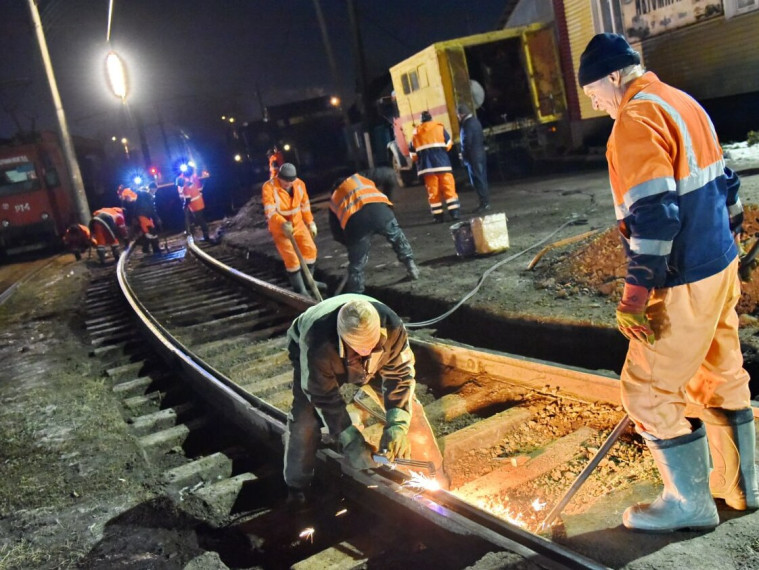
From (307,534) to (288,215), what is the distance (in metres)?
5.26

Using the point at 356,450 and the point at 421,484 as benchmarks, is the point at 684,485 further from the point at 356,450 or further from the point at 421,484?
the point at 356,450

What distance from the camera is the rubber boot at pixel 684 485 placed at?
2.69 metres

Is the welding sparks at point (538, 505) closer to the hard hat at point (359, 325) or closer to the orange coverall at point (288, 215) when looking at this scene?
the hard hat at point (359, 325)

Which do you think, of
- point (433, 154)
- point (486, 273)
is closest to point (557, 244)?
point (486, 273)

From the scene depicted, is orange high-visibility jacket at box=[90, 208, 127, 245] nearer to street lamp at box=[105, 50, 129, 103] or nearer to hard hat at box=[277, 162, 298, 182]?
hard hat at box=[277, 162, 298, 182]

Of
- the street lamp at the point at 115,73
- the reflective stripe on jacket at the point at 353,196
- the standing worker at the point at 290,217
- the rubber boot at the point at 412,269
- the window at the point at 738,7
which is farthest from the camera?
the street lamp at the point at 115,73

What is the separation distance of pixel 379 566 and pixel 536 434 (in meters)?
1.44

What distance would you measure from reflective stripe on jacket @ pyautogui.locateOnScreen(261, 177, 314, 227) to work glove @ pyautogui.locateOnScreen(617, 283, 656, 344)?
6.23 metres

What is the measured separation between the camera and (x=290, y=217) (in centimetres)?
845

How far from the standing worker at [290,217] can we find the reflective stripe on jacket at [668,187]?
19.7 ft

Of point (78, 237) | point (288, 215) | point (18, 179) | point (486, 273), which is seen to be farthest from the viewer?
point (18, 179)

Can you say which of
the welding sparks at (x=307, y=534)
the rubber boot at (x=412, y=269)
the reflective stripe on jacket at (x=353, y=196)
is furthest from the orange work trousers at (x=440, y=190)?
the welding sparks at (x=307, y=534)

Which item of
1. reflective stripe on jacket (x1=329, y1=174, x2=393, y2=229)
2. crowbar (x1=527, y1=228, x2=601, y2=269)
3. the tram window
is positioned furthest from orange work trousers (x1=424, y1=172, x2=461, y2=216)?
the tram window

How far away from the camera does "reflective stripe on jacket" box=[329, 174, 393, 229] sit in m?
7.16
